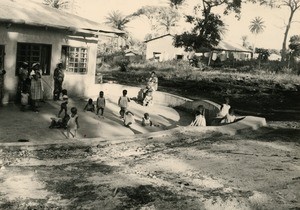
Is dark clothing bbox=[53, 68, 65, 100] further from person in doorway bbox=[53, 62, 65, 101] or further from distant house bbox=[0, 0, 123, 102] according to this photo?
distant house bbox=[0, 0, 123, 102]

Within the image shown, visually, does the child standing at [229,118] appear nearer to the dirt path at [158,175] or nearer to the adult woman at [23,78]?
the dirt path at [158,175]

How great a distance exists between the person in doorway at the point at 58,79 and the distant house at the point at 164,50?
39443 millimetres

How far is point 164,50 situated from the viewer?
54375 millimetres

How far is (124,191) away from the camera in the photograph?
219 inches

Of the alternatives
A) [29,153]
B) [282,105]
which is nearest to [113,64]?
[282,105]

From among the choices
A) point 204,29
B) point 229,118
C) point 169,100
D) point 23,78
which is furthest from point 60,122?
point 204,29

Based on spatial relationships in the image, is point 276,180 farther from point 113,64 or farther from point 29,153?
point 113,64

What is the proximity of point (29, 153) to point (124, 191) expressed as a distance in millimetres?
3037

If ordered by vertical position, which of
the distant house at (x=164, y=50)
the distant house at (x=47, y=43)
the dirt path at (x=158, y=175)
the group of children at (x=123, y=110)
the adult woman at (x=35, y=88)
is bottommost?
the dirt path at (x=158, y=175)

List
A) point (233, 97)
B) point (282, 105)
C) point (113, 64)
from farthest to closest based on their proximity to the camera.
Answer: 1. point (113, 64)
2. point (233, 97)
3. point (282, 105)

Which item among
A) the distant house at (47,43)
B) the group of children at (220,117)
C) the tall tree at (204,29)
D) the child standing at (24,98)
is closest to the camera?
Answer: the group of children at (220,117)

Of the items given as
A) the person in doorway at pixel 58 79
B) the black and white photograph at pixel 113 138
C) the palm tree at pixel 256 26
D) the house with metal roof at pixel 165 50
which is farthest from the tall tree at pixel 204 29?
the palm tree at pixel 256 26

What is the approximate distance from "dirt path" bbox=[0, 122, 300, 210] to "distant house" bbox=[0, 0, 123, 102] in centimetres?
631

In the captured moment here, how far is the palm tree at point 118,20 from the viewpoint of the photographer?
76.0 m
